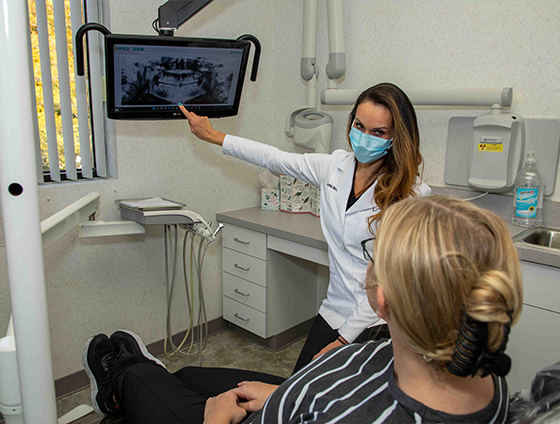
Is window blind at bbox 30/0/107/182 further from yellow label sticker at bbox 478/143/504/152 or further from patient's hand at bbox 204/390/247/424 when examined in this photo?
yellow label sticker at bbox 478/143/504/152

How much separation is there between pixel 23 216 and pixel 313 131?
194cm

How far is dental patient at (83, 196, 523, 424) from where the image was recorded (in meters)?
0.63

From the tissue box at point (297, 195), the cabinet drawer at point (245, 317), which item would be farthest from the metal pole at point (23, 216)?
the tissue box at point (297, 195)

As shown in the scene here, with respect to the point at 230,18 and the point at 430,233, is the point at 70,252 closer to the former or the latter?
the point at 230,18

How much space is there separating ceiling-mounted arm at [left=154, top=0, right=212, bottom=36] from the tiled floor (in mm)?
1612

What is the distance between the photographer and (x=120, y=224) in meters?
2.00

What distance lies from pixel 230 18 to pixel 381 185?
4.67 ft

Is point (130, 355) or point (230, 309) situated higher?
point (130, 355)

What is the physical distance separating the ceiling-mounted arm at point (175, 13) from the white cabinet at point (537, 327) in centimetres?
150

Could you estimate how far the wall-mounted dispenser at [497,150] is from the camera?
6.30 feet

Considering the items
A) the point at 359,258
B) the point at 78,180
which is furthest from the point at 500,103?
the point at 78,180

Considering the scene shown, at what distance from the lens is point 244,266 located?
250 centimetres

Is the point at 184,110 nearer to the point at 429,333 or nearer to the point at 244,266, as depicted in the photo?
the point at 244,266

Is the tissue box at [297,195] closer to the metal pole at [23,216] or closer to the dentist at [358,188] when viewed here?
the dentist at [358,188]
